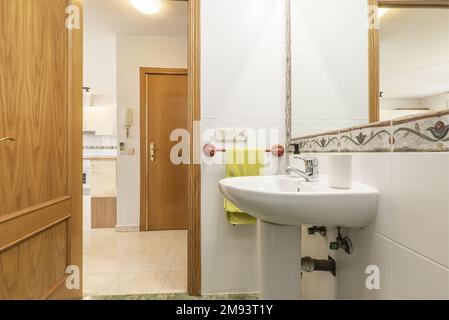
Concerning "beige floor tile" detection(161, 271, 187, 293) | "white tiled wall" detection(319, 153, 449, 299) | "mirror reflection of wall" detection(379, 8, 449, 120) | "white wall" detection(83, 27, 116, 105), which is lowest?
"beige floor tile" detection(161, 271, 187, 293)

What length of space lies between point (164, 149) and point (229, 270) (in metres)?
1.65

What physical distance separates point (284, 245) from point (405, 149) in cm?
48

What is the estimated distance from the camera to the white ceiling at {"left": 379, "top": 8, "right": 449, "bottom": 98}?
0.48 meters

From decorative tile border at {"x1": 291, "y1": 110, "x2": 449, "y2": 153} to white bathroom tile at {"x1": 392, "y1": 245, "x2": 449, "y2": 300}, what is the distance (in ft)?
0.82

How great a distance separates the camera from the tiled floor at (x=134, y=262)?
1468 millimetres

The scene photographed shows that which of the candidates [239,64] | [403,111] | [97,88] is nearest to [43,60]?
[239,64]

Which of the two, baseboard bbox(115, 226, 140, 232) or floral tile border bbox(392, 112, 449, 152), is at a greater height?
floral tile border bbox(392, 112, 449, 152)

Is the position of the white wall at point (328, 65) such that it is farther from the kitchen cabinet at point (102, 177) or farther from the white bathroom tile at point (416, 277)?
the kitchen cabinet at point (102, 177)

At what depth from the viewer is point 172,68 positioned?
2604mm

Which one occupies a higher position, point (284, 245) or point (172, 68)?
point (172, 68)

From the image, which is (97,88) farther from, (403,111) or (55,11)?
(403,111)

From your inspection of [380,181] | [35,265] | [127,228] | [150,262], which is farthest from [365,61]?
[127,228]

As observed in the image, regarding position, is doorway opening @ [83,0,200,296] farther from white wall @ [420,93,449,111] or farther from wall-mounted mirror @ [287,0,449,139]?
white wall @ [420,93,449,111]

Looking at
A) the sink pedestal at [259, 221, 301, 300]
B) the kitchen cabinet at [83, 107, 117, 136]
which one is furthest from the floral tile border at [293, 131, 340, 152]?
the kitchen cabinet at [83, 107, 117, 136]
